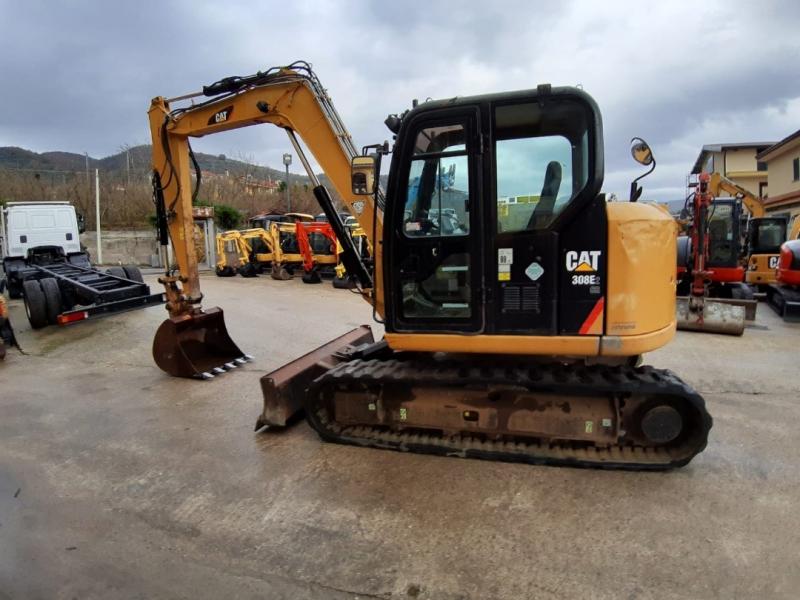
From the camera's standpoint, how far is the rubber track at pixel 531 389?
3682mm

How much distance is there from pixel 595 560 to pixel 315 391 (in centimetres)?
238

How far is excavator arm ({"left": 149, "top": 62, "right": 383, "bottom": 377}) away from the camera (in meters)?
4.86

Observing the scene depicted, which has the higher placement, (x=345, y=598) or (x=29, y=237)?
(x=29, y=237)

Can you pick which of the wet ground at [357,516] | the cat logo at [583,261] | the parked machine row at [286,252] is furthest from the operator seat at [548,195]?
the parked machine row at [286,252]

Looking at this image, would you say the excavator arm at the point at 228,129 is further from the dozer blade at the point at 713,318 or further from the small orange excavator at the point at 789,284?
the small orange excavator at the point at 789,284

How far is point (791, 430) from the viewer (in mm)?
4504

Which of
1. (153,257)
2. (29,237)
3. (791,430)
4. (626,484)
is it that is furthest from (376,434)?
(153,257)

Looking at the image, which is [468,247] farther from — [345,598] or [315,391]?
[345,598]

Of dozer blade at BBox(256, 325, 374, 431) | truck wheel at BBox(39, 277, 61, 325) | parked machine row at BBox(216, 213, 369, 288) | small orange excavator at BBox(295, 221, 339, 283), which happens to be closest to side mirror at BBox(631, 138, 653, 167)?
dozer blade at BBox(256, 325, 374, 431)

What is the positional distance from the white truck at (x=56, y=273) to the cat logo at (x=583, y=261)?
7.67m

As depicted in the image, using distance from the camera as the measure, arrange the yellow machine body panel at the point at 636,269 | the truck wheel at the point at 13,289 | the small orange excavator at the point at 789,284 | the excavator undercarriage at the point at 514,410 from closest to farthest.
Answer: the yellow machine body panel at the point at 636,269
the excavator undercarriage at the point at 514,410
the small orange excavator at the point at 789,284
the truck wheel at the point at 13,289

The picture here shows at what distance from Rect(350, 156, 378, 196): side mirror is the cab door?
0.63ft

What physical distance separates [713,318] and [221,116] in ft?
26.6

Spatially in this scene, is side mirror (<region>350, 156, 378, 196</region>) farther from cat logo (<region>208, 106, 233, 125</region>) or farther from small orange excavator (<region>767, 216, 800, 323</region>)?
small orange excavator (<region>767, 216, 800, 323</region>)
